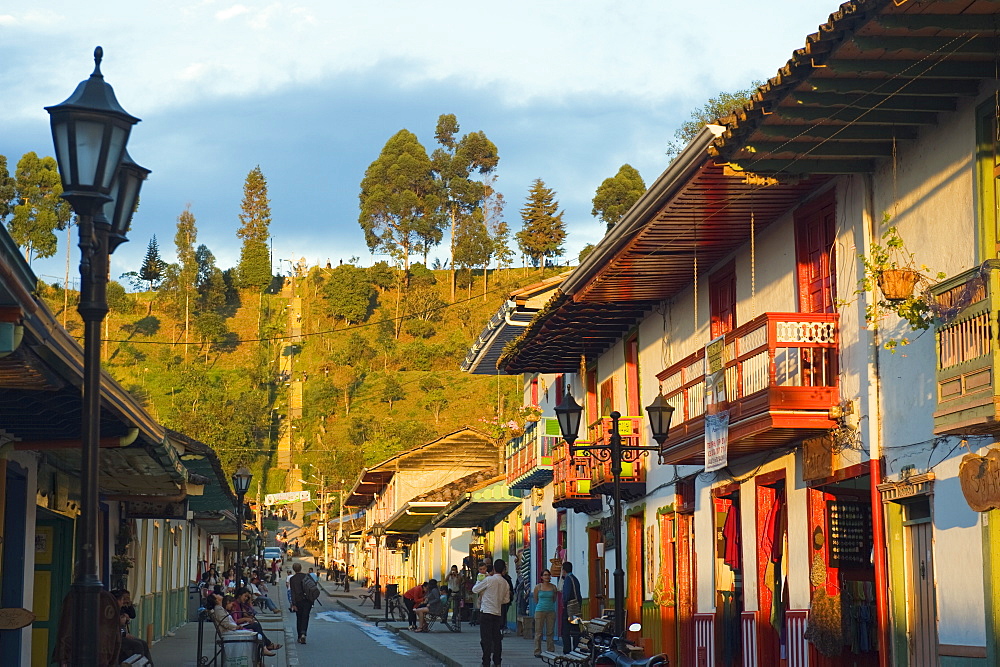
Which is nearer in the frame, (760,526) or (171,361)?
(760,526)

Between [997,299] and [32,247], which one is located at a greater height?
[32,247]

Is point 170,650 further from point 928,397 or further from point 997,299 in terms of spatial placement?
point 997,299

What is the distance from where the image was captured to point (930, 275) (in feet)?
37.3

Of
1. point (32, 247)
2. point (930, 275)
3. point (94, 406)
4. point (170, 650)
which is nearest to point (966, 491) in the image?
point (930, 275)

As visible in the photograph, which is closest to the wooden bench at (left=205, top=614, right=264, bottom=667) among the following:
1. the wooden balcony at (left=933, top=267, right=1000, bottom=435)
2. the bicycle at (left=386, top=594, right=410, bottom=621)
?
the wooden balcony at (left=933, top=267, right=1000, bottom=435)

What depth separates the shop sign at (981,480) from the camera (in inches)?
386

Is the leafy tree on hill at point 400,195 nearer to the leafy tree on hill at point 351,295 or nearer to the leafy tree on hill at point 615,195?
the leafy tree on hill at point 351,295

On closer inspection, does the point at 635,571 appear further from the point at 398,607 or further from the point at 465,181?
the point at 465,181

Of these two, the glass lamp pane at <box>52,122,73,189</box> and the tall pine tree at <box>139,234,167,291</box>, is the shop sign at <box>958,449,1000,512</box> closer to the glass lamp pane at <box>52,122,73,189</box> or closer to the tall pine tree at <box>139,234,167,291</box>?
the glass lamp pane at <box>52,122,73,189</box>

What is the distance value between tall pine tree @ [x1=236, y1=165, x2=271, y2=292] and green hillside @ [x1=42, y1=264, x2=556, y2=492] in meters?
2.43

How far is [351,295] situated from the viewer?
436ft

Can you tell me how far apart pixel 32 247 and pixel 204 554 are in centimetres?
3611

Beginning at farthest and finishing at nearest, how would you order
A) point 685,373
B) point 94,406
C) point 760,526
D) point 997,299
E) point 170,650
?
1. point 170,650
2. point 685,373
3. point 760,526
4. point 997,299
5. point 94,406

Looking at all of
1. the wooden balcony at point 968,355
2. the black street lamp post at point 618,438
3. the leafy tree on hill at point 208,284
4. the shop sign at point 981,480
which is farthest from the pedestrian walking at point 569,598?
the leafy tree on hill at point 208,284
